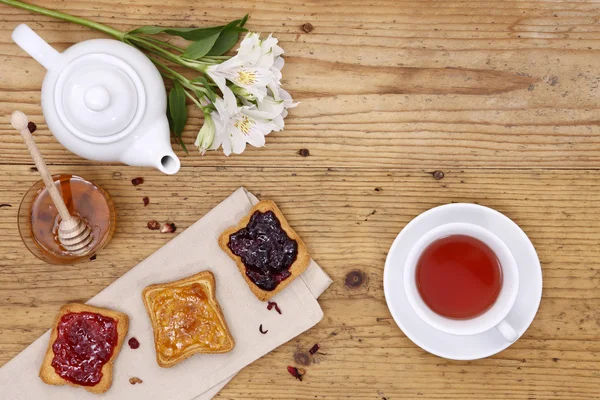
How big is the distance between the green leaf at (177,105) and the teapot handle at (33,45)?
23 cm

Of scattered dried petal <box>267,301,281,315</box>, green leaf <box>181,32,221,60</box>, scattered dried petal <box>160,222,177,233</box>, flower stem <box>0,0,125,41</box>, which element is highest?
flower stem <box>0,0,125,41</box>

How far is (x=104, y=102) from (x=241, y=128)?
0.91 feet

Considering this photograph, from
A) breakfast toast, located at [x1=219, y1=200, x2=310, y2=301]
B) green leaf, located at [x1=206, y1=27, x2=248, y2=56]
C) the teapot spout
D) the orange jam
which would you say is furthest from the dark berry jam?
green leaf, located at [x1=206, y1=27, x2=248, y2=56]

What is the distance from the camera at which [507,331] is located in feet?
3.98

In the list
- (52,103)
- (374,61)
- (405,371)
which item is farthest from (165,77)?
(405,371)

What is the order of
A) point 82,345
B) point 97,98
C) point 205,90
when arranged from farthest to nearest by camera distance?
point 82,345, point 205,90, point 97,98

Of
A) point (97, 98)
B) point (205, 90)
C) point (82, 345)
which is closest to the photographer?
point (97, 98)

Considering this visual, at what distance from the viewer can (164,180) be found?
134cm

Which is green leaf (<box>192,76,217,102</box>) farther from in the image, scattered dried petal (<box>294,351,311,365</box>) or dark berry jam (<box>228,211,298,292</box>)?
scattered dried petal (<box>294,351,311,365</box>)

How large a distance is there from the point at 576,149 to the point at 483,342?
0.46 m

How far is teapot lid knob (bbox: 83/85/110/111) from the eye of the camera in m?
1.06

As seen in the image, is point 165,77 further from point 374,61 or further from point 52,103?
point 374,61

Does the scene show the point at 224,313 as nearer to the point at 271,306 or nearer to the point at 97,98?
the point at 271,306

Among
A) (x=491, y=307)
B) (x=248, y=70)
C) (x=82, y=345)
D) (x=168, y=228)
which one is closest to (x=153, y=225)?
(x=168, y=228)
